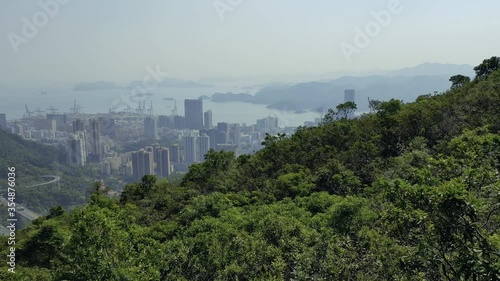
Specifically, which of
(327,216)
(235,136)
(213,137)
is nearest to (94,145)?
(213,137)

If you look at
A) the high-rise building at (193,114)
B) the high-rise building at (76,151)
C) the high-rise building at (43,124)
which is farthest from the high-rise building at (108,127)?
the high-rise building at (76,151)

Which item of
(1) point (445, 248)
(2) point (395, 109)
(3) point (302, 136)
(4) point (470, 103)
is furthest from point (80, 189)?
(1) point (445, 248)

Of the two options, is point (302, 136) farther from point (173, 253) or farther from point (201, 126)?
point (201, 126)

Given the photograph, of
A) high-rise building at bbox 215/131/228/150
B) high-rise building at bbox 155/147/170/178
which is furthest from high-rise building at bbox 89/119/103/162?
high-rise building at bbox 215/131/228/150

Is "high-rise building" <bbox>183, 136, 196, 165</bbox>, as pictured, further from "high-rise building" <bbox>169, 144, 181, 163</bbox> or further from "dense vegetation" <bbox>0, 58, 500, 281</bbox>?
"dense vegetation" <bbox>0, 58, 500, 281</bbox>

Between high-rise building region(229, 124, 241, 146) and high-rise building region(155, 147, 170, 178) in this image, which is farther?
high-rise building region(229, 124, 241, 146)

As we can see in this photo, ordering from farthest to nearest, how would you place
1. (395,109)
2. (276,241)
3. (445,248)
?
(395,109) → (276,241) → (445,248)

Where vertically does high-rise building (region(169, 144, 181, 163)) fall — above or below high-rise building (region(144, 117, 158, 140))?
below
